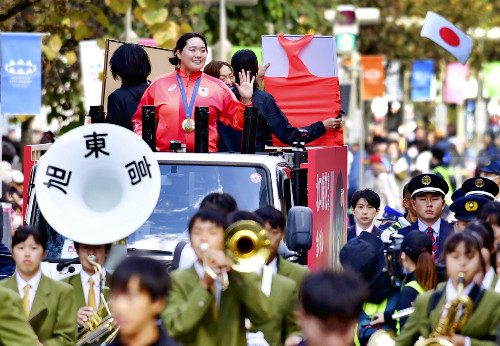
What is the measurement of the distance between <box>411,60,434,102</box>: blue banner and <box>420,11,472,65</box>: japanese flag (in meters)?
26.5

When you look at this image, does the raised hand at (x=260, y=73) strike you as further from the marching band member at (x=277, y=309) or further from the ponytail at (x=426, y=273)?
the marching band member at (x=277, y=309)

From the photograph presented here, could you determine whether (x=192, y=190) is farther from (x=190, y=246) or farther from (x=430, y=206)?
(x=430, y=206)

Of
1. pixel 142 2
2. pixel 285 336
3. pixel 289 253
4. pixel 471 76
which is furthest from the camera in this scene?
pixel 471 76

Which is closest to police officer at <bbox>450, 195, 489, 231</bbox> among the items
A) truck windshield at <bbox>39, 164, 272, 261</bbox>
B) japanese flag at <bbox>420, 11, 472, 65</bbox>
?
truck windshield at <bbox>39, 164, 272, 261</bbox>

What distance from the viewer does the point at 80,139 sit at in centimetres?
774

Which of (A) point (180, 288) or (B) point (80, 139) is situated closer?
(A) point (180, 288)

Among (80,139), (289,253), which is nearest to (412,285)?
(289,253)

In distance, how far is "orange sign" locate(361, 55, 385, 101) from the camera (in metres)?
32.2

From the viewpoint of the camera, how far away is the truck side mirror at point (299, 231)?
7.17 meters

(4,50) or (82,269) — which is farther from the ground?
(4,50)

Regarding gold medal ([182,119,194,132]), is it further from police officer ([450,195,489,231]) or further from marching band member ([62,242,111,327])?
police officer ([450,195,489,231])

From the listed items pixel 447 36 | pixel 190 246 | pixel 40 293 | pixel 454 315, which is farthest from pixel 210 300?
pixel 447 36

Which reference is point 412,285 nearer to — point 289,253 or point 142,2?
point 289,253

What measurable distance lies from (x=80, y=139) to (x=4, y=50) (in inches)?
308
